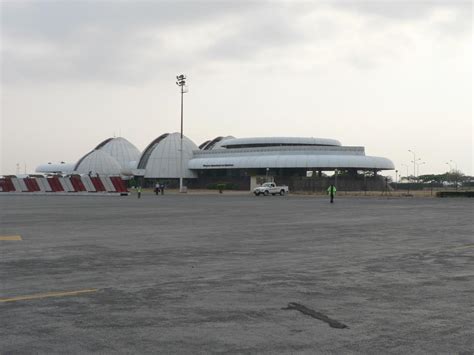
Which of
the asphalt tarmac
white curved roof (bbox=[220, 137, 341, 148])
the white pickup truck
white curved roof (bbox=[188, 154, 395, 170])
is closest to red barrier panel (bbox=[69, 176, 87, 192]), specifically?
the white pickup truck

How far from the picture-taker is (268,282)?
9078 millimetres

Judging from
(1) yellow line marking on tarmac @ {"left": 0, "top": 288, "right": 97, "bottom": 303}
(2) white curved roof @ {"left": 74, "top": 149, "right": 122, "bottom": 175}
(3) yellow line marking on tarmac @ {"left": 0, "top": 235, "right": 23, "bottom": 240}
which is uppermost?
(2) white curved roof @ {"left": 74, "top": 149, "right": 122, "bottom": 175}

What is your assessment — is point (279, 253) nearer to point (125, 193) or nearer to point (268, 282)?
point (268, 282)

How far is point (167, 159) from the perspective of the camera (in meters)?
123

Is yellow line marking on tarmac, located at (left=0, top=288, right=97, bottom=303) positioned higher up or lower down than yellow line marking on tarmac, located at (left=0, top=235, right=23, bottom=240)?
higher up

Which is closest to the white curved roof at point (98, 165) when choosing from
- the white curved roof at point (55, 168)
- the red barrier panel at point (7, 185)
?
the white curved roof at point (55, 168)

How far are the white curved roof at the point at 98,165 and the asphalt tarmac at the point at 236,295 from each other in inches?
4722

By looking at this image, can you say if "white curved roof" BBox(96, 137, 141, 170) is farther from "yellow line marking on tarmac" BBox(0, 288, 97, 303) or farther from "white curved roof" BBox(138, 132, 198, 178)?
"yellow line marking on tarmac" BBox(0, 288, 97, 303)

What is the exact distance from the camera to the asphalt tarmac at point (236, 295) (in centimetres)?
571

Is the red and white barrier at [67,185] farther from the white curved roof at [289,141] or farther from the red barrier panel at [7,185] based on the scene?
the white curved roof at [289,141]

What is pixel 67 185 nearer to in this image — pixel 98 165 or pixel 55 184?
pixel 55 184

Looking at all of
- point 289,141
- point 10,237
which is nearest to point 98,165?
point 289,141

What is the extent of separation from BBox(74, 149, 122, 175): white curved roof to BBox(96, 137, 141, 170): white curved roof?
1307 centimetres

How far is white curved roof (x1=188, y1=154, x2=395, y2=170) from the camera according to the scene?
100188 mm
